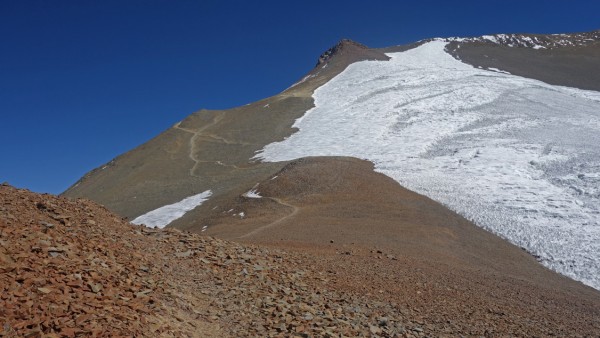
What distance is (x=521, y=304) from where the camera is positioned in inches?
436


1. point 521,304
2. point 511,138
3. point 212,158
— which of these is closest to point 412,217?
point 521,304

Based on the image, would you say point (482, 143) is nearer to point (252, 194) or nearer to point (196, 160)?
point (252, 194)

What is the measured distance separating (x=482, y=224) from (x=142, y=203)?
21770mm

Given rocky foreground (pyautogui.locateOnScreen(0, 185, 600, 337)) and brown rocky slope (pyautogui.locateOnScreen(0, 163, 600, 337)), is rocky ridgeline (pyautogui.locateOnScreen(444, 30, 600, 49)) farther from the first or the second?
rocky foreground (pyautogui.locateOnScreen(0, 185, 600, 337))

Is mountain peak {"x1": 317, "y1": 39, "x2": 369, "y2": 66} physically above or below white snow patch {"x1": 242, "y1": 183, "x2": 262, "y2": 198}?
above

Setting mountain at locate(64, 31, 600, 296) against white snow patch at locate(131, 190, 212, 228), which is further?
white snow patch at locate(131, 190, 212, 228)

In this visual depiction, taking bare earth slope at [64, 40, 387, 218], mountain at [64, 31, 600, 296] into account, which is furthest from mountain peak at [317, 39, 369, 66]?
bare earth slope at [64, 40, 387, 218]

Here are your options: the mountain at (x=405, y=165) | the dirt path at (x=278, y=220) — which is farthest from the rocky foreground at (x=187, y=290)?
the dirt path at (x=278, y=220)

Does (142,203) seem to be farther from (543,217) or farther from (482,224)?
(543,217)

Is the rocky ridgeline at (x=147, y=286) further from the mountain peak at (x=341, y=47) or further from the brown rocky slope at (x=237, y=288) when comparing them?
the mountain peak at (x=341, y=47)

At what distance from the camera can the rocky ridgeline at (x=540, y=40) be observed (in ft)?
253

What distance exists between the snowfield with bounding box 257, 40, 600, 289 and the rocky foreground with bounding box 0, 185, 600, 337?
343 inches

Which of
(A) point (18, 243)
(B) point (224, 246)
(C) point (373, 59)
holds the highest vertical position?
(C) point (373, 59)

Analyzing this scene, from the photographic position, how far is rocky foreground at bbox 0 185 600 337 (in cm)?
580
